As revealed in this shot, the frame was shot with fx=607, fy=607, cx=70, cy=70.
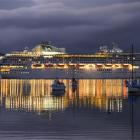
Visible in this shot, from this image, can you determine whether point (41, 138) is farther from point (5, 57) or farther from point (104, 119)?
point (5, 57)

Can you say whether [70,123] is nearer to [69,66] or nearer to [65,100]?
[65,100]

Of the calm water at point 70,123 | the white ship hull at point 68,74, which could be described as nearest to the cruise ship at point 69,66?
the white ship hull at point 68,74

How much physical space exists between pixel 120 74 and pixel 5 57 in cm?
2764

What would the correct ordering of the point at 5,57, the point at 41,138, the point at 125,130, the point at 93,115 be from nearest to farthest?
1. the point at 41,138
2. the point at 125,130
3. the point at 93,115
4. the point at 5,57

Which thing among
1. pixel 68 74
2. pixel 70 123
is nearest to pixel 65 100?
pixel 70 123

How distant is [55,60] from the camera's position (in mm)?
124188

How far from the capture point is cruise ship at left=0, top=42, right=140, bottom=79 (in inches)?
4631

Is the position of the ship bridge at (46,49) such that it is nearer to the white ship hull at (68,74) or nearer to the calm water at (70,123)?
the white ship hull at (68,74)

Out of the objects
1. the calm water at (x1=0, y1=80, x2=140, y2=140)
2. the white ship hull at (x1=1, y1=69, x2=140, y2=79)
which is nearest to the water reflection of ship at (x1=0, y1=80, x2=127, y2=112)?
the calm water at (x1=0, y1=80, x2=140, y2=140)

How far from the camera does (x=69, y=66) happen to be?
12100 cm

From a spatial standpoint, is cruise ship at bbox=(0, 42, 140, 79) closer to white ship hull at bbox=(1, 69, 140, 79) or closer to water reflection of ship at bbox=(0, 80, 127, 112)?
white ship hull at bbox=(1, 69, 140, 79)

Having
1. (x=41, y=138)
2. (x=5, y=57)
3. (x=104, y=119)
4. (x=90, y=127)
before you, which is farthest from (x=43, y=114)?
(x=5, y=57)

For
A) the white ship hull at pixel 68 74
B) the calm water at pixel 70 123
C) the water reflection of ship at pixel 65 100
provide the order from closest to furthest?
the calm water at pixel 70 123 < the water reflection of ship at pixel 65 100 < the white ship hull at pixel 68 74

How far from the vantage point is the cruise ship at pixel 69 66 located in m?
118
